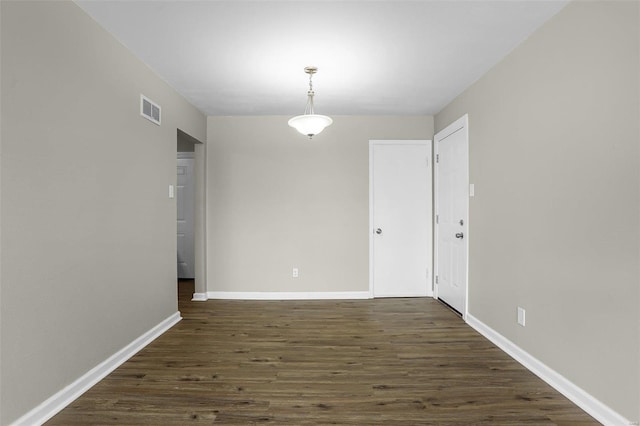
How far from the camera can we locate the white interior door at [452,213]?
11.8ft

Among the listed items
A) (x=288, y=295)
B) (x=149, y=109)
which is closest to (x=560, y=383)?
(x=288, y=295)

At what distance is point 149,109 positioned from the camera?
304 centimetres

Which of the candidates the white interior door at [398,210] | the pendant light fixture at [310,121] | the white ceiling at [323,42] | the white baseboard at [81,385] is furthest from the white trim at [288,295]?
the white ceiling at [323,42]

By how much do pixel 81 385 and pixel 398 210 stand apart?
150 inches

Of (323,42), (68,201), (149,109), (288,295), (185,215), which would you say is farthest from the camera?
(185,215)

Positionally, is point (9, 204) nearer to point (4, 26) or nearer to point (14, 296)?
point (14, 296)

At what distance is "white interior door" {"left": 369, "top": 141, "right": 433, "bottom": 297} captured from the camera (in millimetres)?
4570

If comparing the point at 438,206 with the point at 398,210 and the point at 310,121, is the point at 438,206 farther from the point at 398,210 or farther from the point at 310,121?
the point at 310,121

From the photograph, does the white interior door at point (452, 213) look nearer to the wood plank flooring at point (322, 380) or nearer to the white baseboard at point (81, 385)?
the wood plank flooring at point (322, 380)

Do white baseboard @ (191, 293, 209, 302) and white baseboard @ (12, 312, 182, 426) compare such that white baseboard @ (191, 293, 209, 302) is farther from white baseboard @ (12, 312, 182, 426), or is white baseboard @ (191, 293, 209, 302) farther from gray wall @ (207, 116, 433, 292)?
white baseboard @ (12, 312, 182, 426)

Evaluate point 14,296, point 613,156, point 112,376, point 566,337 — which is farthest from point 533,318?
point 14,296

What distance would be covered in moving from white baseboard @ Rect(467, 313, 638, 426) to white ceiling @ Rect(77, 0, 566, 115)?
247cm

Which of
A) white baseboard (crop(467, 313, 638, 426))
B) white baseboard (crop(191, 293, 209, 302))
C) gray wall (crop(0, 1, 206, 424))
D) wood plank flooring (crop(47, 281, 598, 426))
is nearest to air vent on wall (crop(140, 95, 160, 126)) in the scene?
gray wall (crop(0, 1, 206, 424))

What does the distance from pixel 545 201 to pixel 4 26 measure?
134 inches
